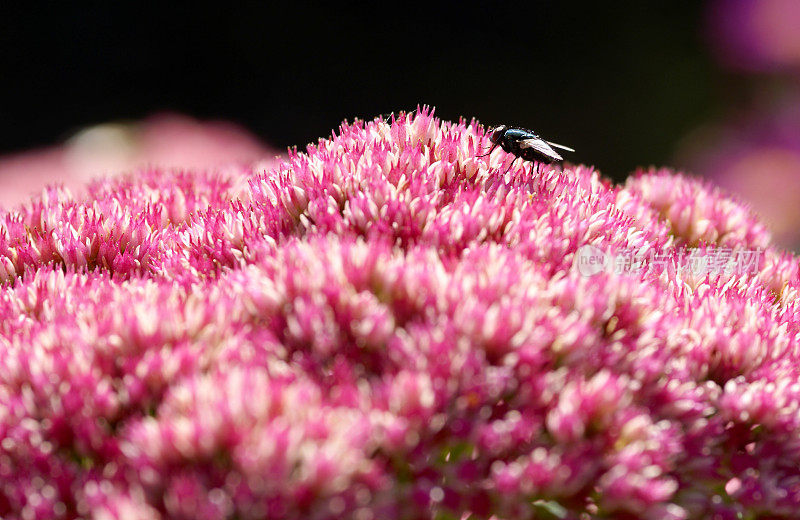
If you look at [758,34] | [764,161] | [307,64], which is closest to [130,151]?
[307,64]

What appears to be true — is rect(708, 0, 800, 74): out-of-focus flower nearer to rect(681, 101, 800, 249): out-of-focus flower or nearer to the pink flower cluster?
rect(681, 101, 800, 249): out-of-focus flower

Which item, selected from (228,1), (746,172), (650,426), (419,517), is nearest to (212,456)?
(419,517)

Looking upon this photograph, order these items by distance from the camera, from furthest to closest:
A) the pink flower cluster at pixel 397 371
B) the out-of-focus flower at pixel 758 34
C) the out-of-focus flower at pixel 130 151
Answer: the out-of-focus flower at pixel 758 34
the out-of-focus flower at pixel 130 151
the pink flower cluster at pixel 397 371

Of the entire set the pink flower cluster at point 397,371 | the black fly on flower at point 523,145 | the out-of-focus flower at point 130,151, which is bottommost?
the out-of-focus flower at point 130,151

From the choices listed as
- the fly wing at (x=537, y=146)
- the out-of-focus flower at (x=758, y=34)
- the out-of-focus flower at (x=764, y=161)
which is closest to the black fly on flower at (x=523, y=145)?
the fly wing at (x=537, y=146)

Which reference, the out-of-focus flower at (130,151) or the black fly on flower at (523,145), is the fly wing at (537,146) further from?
the out-of-focus flower at (130,151)

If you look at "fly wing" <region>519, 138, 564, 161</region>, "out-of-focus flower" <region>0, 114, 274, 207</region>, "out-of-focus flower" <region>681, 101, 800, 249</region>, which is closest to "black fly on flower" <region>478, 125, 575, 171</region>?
"fly wing" <region>519, 138, 564, 161</region>

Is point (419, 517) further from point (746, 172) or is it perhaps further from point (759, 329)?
point (746, 172)
